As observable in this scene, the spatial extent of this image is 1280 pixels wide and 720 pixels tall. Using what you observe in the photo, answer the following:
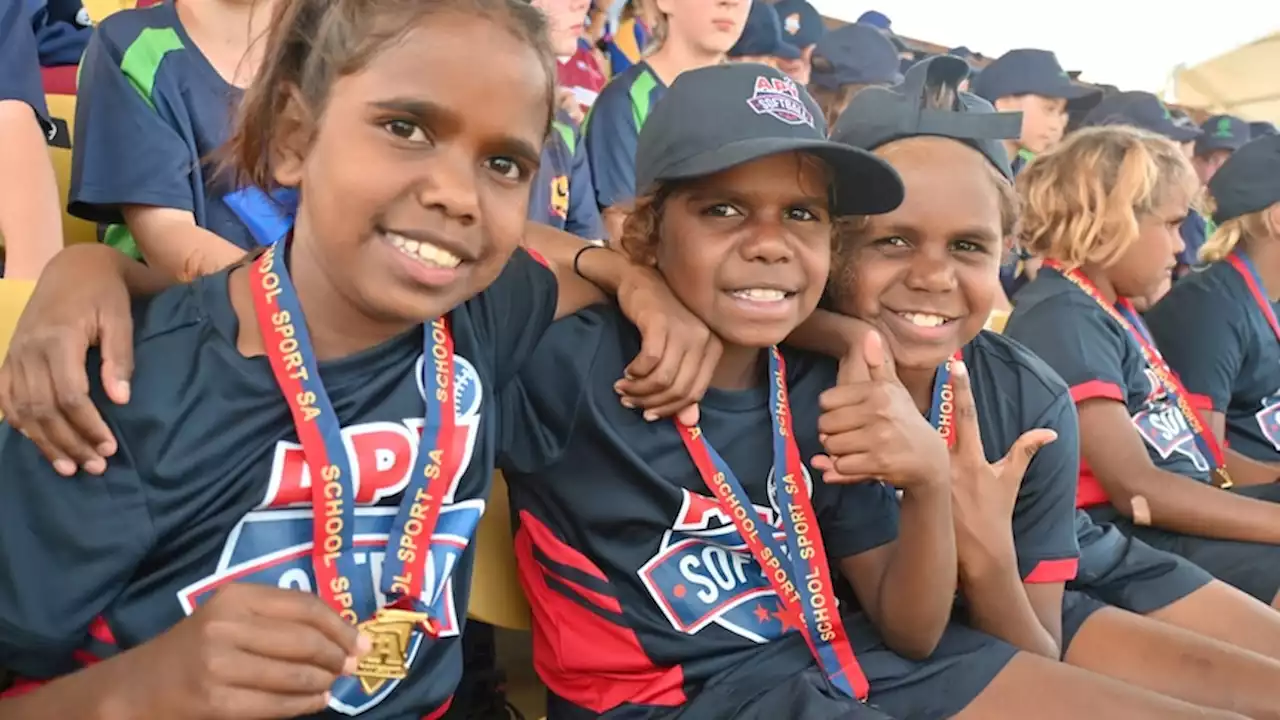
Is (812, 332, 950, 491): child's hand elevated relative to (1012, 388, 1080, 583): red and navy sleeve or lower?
elevated

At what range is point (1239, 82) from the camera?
8.16m

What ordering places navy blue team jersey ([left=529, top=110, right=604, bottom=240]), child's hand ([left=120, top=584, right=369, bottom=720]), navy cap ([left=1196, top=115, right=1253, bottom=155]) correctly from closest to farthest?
child's hand ([left=120, top=584, right=369, bottom=720]) → navy blue team jersey ([left=529, top=110, right=604, bottom=240]) → navy cap ([left=1196, top=115, right=1253, bottom=155])

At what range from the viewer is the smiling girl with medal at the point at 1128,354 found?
2.01 metres

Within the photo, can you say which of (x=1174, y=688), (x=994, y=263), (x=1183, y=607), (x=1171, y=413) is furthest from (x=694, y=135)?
(x=1171, y=413)

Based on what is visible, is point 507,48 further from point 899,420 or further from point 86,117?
point 86,117

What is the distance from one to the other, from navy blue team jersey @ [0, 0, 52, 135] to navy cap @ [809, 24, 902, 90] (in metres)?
2.90

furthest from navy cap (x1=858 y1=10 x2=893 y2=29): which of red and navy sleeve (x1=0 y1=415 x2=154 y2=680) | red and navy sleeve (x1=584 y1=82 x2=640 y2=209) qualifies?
red and navy sleeve (x1=0 y1=415 x2=154 y2=680)

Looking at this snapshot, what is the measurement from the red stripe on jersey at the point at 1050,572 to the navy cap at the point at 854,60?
269 centimetres

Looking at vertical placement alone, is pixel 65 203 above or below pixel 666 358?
below

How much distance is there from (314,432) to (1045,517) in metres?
1.18

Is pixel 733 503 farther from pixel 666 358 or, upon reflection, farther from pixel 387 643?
pixel 387 643

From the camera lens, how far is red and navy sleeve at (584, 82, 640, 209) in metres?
2.75

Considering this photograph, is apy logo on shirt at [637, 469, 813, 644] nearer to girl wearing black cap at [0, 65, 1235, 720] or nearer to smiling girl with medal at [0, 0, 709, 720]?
girl wearing black cap at [0, 65, 1235, 720]

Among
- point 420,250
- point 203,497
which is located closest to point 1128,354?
point 420,250
